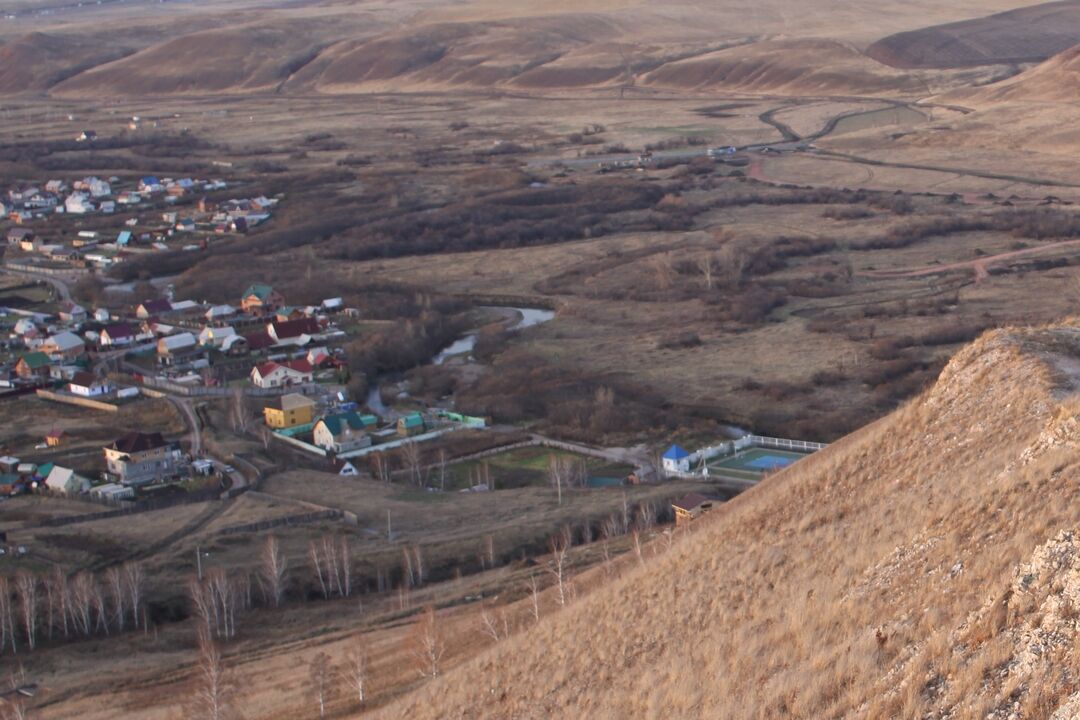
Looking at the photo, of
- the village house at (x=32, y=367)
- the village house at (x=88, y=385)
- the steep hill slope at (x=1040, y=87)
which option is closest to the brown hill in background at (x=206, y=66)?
the steep hill slope at (x=1040, y=87)

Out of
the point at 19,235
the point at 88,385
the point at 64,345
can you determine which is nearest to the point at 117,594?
the point at 88,385

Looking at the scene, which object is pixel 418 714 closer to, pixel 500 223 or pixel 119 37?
pixel 500 223

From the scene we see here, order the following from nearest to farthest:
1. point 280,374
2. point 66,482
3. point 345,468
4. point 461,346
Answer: point 66,482 → point 345,468 → point 280,374 → point 461,346

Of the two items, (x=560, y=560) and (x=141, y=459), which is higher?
(x=560, y=560)

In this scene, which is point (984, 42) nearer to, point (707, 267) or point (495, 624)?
point (707, 267)

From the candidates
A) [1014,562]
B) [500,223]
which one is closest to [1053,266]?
[500,223]

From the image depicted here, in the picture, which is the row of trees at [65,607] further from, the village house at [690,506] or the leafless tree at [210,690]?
the village house at [690,506]
